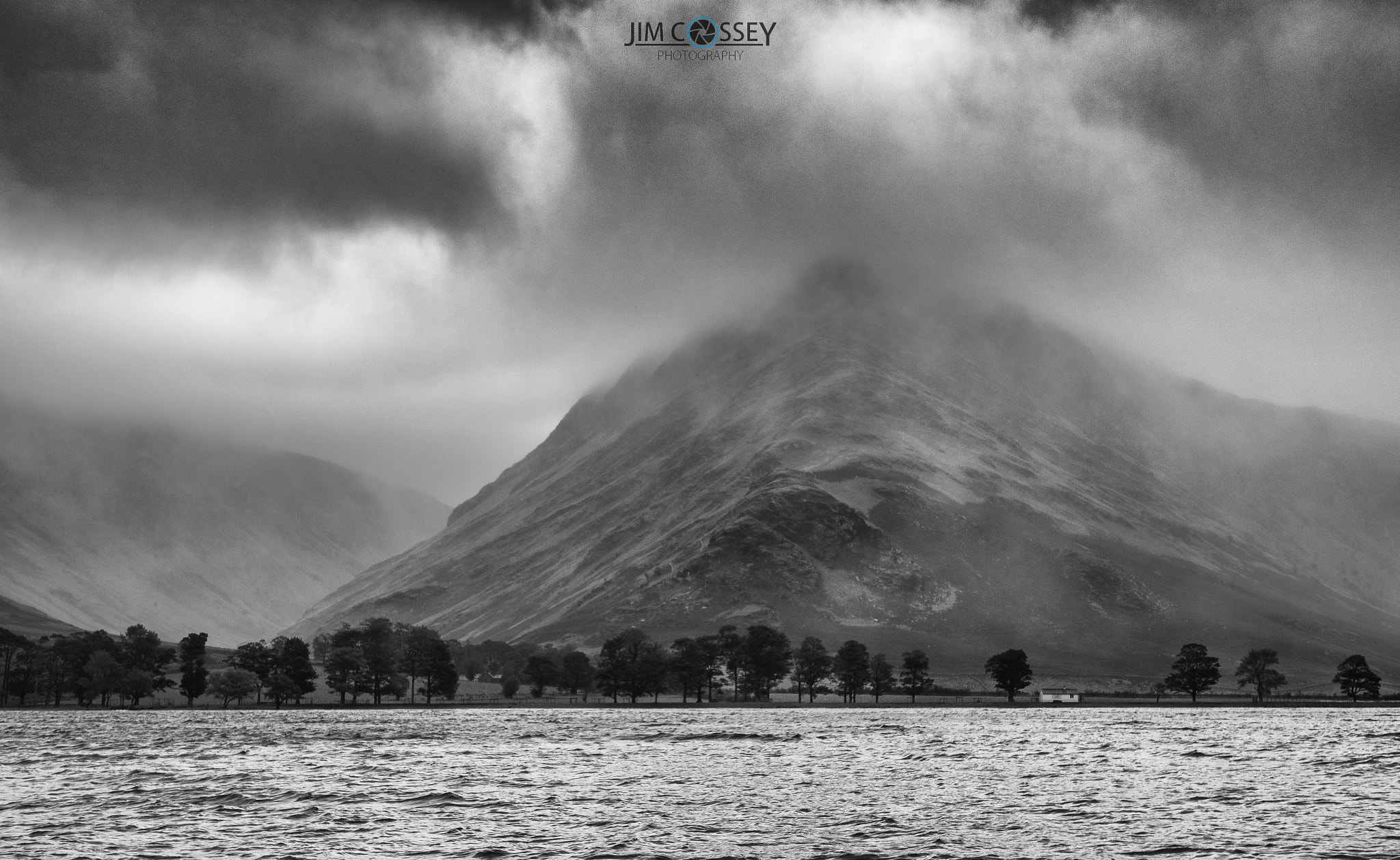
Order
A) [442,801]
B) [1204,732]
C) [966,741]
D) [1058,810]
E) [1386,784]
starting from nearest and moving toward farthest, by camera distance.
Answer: [1058,810], [442,801], [1386,784], [966,741], [1204,732]

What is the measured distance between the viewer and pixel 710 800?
319 feet

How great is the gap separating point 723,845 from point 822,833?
817 centimetres

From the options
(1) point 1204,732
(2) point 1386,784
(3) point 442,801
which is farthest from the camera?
(1) point 1204,732

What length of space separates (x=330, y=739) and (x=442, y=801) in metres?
92.6

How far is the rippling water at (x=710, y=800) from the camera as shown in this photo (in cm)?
7250

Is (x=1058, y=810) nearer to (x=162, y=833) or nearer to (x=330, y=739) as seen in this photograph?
(x=162, y=833)

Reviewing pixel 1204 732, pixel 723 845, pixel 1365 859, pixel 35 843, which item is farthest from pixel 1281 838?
pixel 1204 732

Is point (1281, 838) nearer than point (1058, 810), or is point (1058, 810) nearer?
point (1281, 838)

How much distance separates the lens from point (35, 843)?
7412 cm

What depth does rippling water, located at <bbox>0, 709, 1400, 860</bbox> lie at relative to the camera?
238 feet

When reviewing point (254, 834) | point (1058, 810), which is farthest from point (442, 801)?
point (1058, 810)

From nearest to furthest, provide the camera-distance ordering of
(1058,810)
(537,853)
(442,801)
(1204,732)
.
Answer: (537,853), (1058,810), (442,801), (1204,732)

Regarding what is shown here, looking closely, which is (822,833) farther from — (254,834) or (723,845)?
(254,834)

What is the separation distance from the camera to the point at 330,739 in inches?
7101
